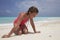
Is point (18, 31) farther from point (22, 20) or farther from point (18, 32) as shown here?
point (22, 20)

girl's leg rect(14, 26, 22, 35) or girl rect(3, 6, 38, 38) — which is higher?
girl rect(3, 6, 38, 38)

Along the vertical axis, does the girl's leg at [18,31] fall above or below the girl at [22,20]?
below

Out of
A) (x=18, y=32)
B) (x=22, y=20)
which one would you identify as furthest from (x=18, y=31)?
(x=22, y=20)

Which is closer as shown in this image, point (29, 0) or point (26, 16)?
point (26, 16)

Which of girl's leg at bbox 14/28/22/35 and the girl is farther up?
the girl

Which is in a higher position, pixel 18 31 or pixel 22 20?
pixel 22 20

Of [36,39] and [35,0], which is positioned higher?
[35,0]

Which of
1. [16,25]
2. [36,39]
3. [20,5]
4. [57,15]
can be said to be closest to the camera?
[36,39]

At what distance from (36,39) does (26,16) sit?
1.19ft

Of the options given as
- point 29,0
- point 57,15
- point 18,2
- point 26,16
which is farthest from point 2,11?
point 26,16

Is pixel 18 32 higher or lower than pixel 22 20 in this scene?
lower

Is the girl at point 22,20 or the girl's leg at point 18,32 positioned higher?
the girl at point 22,20

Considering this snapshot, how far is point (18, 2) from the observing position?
3.65 meters

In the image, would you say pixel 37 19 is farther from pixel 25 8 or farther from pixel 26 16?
pixel 26 16
